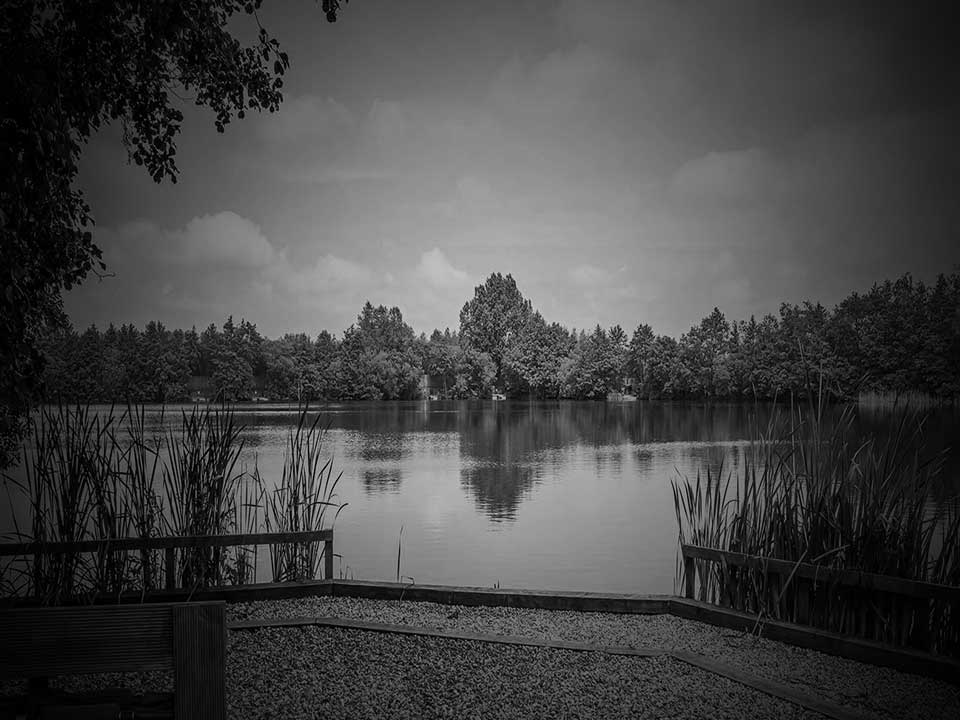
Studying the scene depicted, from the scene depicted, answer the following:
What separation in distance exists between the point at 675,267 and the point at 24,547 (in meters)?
43.4

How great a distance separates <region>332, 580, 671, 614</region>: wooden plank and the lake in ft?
5.11

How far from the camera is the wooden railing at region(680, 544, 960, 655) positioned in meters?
3.85

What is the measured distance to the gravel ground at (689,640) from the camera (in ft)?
11.1

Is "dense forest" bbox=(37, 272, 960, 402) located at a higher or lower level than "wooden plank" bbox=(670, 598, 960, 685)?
higher

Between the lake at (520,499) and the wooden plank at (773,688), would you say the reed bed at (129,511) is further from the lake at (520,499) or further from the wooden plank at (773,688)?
the wooden plank at (773,688)

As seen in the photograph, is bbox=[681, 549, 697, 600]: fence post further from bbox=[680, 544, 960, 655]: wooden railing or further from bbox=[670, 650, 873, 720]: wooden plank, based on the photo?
bbox=[670, 650, 873, 720]: wooden plank

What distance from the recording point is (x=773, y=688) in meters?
3.36

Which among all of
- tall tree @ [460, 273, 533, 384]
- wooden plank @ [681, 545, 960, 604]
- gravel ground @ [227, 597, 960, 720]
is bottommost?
gravel ground @ [227, 597, 960, 720]

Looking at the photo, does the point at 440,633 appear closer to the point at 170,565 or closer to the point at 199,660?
the point at 170,565

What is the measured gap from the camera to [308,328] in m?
34.8

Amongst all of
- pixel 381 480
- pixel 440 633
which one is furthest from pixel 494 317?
pixel 440 633

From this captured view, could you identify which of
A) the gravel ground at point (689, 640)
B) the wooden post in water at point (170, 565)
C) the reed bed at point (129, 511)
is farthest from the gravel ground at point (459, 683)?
the reed bed at point (129, 511)

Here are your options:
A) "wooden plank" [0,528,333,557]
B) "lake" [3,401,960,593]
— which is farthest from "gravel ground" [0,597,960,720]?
"lake" [3,401,960,593]

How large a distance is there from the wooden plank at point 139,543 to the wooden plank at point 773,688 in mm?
2766
